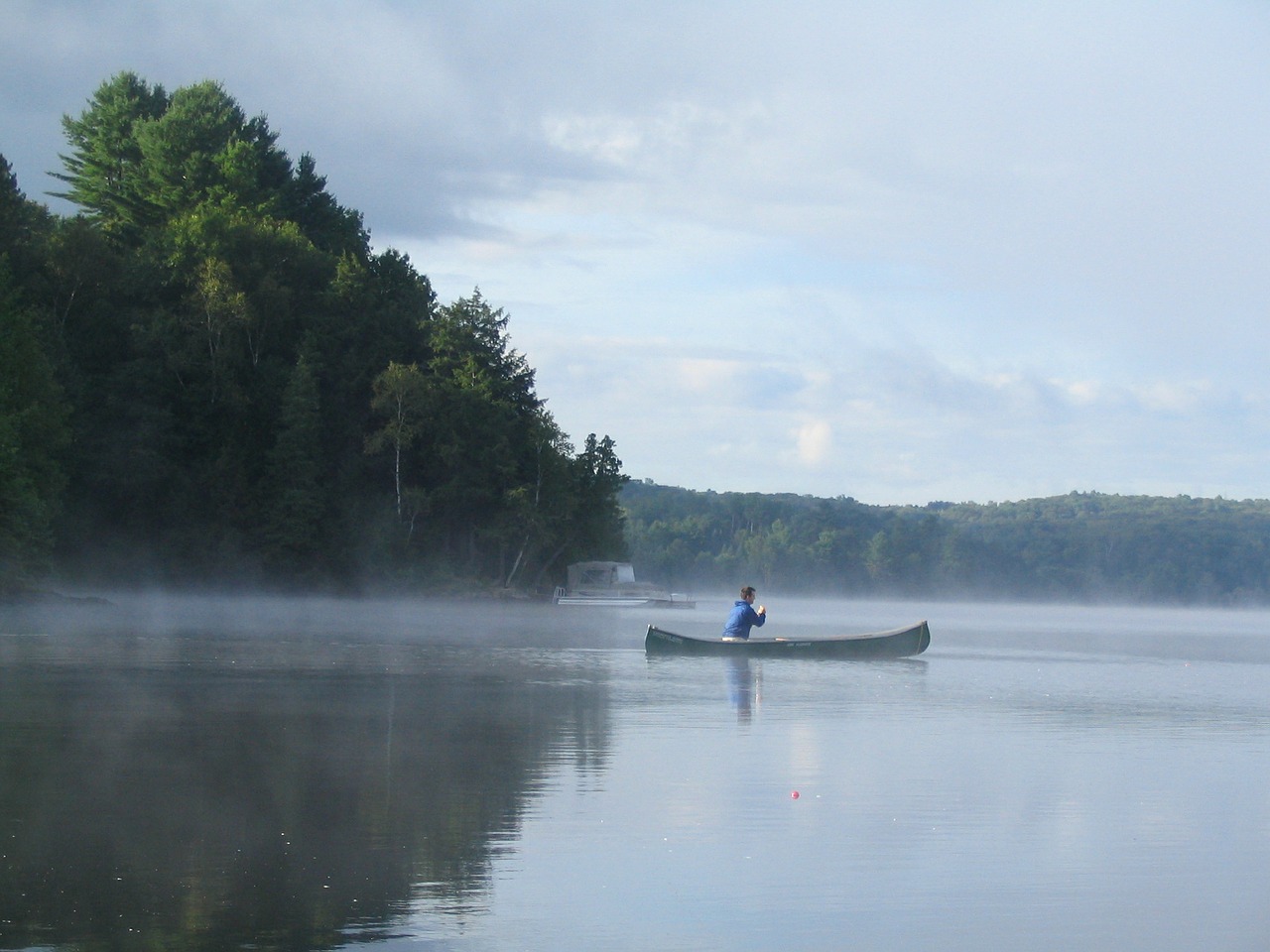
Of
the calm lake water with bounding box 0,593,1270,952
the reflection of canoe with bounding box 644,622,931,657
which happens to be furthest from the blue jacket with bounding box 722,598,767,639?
the calm lake water with bounding box 0,593,1270,952

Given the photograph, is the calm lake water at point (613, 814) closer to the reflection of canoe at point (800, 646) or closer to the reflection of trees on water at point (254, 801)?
the reflection of trees on water at point (254, 801)

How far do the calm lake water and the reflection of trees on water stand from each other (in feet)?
0.13

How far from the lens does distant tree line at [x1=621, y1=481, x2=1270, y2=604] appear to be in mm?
148750

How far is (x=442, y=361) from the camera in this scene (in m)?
73.5

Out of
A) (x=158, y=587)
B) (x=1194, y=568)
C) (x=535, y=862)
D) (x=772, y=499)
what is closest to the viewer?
(x=535, y=862)

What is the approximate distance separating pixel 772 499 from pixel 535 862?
172 metres

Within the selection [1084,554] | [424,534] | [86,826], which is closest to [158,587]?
[424,534]

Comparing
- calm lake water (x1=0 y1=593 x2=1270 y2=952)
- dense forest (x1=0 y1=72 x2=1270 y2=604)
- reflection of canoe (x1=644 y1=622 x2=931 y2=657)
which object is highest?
dense forest (x1=0 y1=72 x2=1270 y2=604)

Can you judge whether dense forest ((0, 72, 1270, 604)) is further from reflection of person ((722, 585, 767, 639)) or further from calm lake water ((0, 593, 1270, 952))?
calm lake water ((0, 593, 1270, 952))

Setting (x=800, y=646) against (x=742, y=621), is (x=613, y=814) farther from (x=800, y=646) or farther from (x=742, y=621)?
(x=800, y=646)

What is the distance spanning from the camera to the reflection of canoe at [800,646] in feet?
103

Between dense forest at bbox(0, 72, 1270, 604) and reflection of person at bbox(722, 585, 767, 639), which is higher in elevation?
dense forest at bbox(0, 72, 1270, 604)

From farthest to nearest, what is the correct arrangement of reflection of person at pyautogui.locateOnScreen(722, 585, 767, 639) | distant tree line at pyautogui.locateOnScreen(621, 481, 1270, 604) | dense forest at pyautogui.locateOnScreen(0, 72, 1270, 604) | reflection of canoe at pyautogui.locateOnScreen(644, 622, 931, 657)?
distant tree line at pyautogui.locateOnScreen(621, 481, 1270, 604) → dense forest at pyautogui.locateOnScreen(0, 72, 1270, 604) → reflection of person at pyautogui.locateOnScreen(722, 585, 767, 639) → reflection of canoe at pyautogui.locateOnScreen(644, 622, 931, 657)

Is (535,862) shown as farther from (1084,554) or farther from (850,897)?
(1084,554)
